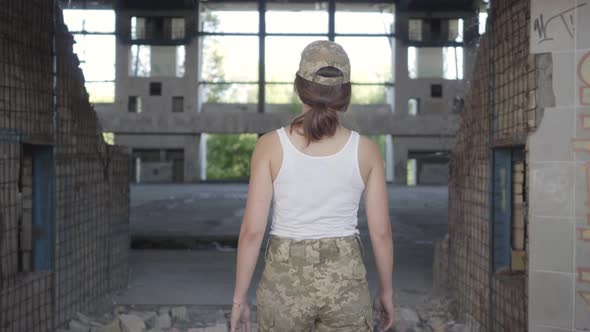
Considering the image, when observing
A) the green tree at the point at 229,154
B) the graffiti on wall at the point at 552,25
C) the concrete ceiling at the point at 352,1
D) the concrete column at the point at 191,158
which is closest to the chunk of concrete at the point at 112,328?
the graffiti on wall at the point at 552,25

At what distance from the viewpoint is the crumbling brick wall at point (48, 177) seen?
4.52 metres

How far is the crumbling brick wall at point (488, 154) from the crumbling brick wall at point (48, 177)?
131 inches

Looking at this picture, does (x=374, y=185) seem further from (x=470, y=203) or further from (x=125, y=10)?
(x=125, y=10)

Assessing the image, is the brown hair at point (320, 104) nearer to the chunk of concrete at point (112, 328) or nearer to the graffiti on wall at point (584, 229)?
the graffiti on wall at point (584, 229)

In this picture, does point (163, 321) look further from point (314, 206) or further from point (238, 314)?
A: point (314, 206)

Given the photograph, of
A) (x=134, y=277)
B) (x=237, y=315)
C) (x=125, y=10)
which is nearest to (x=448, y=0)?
(x=125, y=10)

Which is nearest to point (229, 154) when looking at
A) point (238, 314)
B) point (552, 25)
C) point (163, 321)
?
point (163, 321)

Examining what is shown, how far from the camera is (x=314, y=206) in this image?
2.47 m

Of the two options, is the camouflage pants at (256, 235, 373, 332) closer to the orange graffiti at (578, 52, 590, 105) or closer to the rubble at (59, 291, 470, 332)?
the orange graffiti at (578, 52, 590, 105)

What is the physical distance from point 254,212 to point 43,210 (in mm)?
3212

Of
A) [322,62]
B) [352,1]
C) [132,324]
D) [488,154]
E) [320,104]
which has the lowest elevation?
[132,324]

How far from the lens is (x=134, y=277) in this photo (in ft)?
25.8

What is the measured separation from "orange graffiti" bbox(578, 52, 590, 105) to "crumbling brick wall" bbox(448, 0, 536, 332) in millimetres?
319

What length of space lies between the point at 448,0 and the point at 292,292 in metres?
33.2
